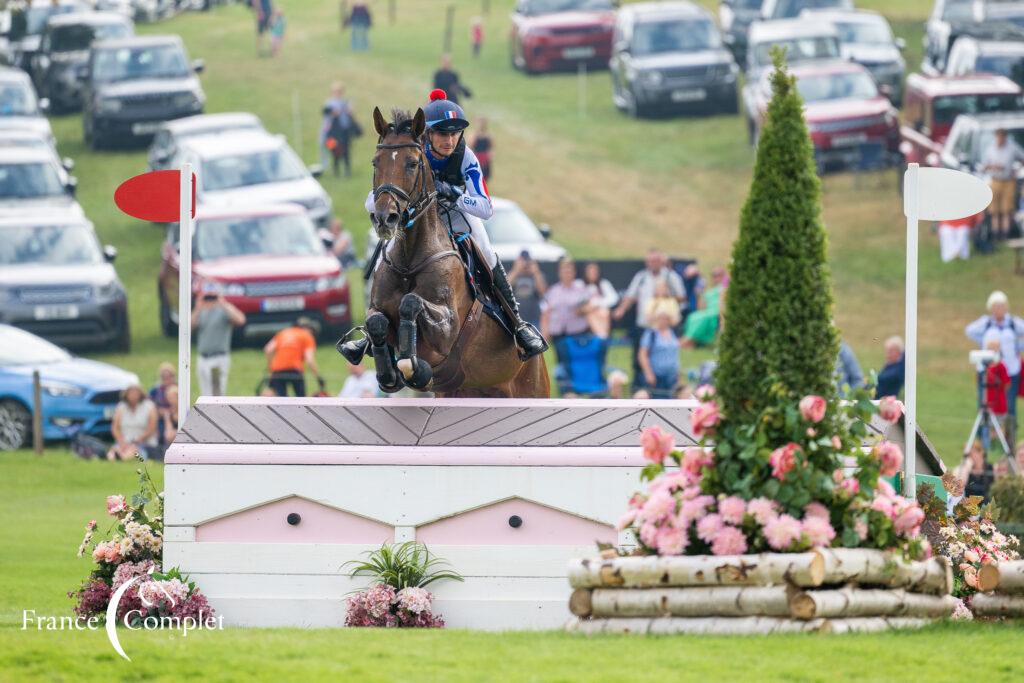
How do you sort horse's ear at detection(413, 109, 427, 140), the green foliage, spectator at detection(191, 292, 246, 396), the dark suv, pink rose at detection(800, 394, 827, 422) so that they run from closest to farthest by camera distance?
pink rose at detection(800, 394, 827, 422) → the green foliage → horse's ear at detection(413, 109, 427, 140) → spectator at detection(191, 292, 246, 396) → the dark suv

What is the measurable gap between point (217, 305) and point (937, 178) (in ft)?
42.9

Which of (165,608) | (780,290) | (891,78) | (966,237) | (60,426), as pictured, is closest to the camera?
(780,290)

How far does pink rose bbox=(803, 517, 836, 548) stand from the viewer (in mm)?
9617

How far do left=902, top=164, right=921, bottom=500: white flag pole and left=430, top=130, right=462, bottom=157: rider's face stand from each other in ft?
9.92

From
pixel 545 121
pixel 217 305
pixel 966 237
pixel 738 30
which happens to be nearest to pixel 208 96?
pixel 545 121

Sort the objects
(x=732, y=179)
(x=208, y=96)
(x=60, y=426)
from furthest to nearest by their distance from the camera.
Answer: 1. (x=208, y=96)
2. (x=732, y=179)
3. (x=60, y=426)

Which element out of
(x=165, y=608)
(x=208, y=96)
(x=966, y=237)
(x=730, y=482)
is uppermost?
(x=730, y=482)

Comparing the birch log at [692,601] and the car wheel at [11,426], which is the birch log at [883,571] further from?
the car wheel at [11,426]

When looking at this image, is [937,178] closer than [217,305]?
Yes

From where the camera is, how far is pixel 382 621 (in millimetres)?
11180

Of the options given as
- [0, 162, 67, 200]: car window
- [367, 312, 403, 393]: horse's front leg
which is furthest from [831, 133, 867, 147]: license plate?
[367, 312, 403, 393]: horse's front leg

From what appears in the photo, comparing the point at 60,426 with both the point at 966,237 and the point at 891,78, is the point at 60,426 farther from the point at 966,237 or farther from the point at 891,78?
the point at 891,78

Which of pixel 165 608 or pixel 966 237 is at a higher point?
pixel 165 608

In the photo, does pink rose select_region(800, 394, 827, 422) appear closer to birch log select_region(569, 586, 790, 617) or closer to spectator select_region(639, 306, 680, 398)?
birch log select_region(569, 586, 790, 617)
